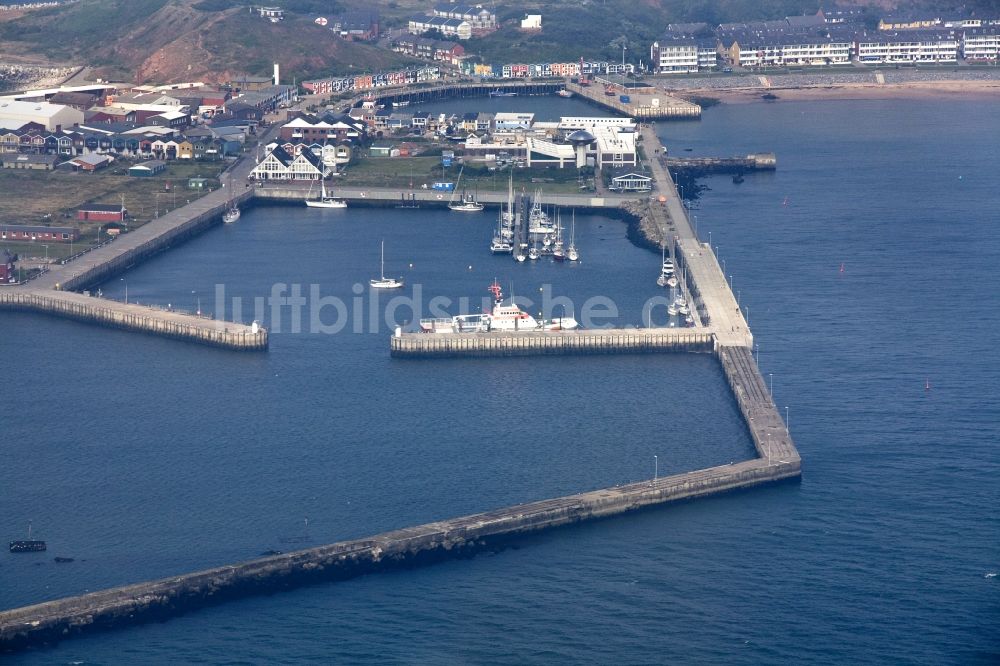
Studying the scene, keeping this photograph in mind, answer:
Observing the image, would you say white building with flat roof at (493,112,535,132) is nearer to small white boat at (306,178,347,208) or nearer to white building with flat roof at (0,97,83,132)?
small white boat at (306,178,347,208)

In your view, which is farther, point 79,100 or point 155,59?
point 155,59

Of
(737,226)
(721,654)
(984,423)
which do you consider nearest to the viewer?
(721,654)

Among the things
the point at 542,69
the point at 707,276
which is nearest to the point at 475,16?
the point at 542,69

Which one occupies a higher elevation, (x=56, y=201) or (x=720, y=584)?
(x=56, y=201)

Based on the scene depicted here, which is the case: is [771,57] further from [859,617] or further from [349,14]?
[859,617]

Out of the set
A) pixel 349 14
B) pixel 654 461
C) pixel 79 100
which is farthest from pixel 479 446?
pixel 349 14

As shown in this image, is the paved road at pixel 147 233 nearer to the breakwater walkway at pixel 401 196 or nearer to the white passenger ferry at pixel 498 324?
the breakwater walkway at pixel 401 196
